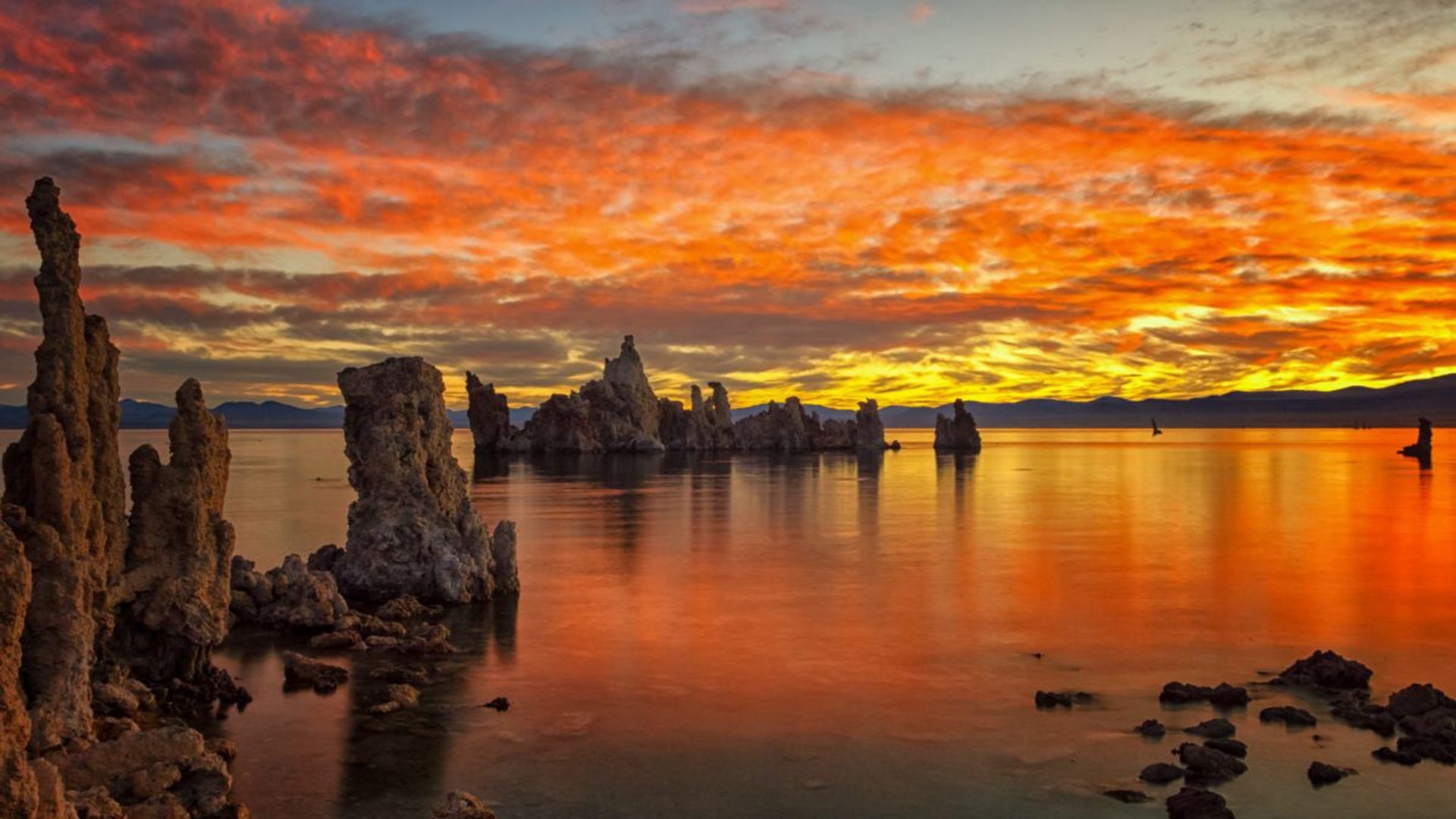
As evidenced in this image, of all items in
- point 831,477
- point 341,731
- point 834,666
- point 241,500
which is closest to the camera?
point 341,731

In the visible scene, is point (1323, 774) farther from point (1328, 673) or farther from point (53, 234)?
point (53, 234)

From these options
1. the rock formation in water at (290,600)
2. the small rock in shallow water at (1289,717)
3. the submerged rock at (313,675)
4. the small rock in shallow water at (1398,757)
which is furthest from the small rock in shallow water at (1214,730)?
the rock formation in water at (290,600)

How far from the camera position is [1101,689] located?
2142cm

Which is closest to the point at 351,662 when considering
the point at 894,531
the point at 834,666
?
the point at 834,666

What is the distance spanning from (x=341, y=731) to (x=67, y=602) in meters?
4.78

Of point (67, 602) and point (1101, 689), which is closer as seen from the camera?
point (67, 602)

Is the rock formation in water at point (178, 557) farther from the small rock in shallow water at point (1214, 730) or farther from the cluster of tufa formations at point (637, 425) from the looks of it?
the cluster of tufa formations at point (637, 425)

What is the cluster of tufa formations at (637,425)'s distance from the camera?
16450 centimetres

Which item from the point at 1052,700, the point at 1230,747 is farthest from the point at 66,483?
the point at 1230,747

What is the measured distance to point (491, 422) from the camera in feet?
550

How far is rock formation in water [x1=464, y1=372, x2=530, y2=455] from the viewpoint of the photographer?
545ft

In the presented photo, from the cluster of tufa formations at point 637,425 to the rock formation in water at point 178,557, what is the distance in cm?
13742

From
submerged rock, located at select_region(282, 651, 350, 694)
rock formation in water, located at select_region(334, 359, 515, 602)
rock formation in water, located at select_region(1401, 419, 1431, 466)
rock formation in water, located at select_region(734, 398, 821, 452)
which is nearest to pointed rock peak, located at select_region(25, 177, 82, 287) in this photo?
submerged rock, located at select_region(282, 651, 350, 694)

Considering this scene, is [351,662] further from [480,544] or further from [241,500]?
[241,500]
